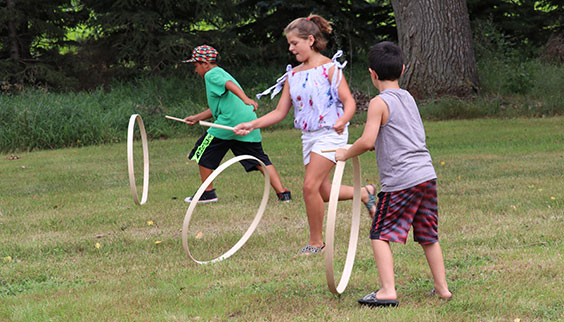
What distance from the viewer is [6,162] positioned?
10836mm

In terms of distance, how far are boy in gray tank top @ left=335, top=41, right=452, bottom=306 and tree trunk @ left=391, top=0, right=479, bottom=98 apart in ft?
36.0

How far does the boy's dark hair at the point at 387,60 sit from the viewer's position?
386 cm

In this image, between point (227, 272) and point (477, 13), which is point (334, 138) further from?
point (477, 13)

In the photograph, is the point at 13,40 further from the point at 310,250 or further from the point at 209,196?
the point at 310,250

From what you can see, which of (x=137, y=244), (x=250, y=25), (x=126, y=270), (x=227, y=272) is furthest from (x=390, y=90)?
(x=250, y=25)

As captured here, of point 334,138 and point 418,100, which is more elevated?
point 334,138

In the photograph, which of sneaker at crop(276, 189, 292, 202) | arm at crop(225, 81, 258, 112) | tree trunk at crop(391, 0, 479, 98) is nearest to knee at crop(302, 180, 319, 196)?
arm at crop(225, 81, 258, 112)

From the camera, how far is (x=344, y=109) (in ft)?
16.0

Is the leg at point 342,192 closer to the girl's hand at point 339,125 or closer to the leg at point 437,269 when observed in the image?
the girl's hand at point 339,125

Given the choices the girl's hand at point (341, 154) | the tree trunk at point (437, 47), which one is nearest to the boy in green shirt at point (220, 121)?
the girl's hand at point (341, 154)

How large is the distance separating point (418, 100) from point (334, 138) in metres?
10.0

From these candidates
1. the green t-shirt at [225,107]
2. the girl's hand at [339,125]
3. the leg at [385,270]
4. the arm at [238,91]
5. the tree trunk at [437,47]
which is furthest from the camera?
the tree trunk at [437,47]

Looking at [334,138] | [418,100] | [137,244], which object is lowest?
[418,100]

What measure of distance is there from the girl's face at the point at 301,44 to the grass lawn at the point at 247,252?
1.46m
